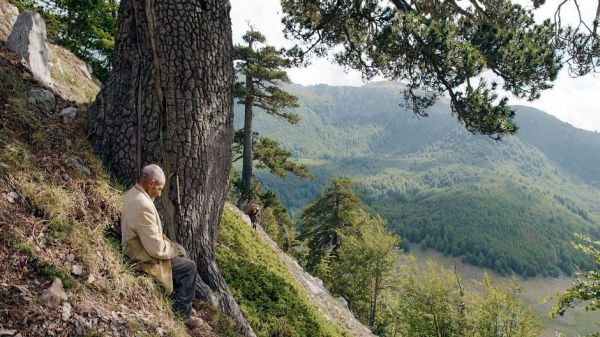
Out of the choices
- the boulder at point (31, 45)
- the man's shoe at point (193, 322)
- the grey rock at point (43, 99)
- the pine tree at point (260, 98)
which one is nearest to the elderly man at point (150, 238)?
the man's shoe at point (193, 322)

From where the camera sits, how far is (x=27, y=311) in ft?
12.4

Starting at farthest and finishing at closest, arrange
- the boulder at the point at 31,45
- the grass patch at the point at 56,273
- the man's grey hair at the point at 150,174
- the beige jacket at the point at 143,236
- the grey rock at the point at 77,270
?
the boulder at the point at 31,45 → the man's grey hair at the point at 150,174 → the beige jacket at the point at 143,236 → the grey rock at the point at 77,270 → the grass patch at the point at 56,273

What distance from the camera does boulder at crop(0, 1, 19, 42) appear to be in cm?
755

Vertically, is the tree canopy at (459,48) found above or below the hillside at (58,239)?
above

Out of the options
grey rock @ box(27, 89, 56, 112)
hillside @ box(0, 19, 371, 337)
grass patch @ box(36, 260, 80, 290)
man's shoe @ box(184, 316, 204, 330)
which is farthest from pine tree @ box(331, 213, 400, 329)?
grass patch @ box(36, 260, 80, 290)

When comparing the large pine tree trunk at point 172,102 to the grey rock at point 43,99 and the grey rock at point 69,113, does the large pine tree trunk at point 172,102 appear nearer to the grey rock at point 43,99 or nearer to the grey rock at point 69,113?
the grey rock at point 69,113

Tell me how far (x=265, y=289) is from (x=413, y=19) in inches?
239

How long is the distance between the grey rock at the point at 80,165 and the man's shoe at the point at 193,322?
227cm

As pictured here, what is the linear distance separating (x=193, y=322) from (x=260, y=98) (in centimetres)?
1802

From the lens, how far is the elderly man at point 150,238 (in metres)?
5.00

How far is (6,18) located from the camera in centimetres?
835

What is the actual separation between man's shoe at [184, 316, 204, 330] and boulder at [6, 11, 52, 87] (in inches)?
168

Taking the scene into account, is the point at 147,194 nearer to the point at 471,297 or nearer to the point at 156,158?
the point at 156,158

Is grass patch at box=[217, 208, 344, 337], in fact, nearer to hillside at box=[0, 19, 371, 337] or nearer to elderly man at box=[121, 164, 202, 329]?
hillside at box=[0, 19, 371, 337]
